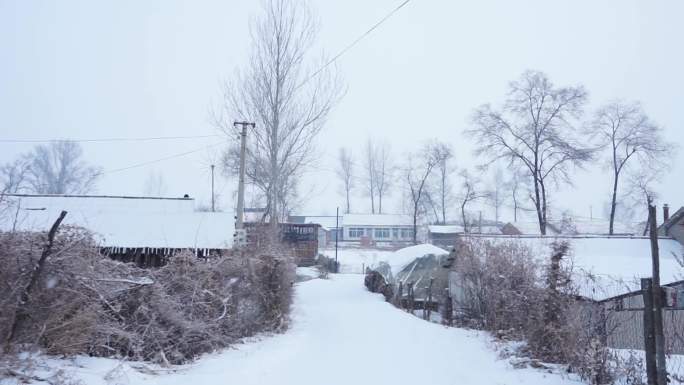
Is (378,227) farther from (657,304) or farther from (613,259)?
(657,304)

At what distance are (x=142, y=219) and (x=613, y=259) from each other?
1648 centimetres

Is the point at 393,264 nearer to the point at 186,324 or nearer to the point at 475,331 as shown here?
the point at 475,331

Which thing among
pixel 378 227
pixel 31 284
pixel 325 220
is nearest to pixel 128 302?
pixel 31 284

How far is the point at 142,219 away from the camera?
18453 mm

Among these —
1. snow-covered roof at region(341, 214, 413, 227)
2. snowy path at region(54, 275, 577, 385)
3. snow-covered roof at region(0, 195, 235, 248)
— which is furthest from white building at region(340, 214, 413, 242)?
snowy path at region(54, 275, 577, 385)

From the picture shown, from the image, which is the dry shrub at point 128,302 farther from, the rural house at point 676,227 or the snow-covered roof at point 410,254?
the rural house at point 676,227

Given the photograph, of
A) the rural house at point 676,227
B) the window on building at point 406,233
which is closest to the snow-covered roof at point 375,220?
the window on building at point 406,233

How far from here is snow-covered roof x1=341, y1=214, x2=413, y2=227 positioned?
72375 mm

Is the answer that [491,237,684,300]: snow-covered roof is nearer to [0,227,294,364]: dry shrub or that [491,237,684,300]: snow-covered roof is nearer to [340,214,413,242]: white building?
[0,227,294,364]: dry shrub

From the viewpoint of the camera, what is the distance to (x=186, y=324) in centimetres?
884

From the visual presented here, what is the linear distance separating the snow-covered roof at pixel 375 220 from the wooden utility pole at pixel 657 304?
6589 cm

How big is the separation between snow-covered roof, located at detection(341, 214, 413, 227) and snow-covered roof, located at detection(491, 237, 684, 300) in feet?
159

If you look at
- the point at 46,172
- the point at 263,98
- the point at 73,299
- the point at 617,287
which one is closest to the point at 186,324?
the point at 73,299

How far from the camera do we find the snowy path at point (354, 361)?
290 inches
